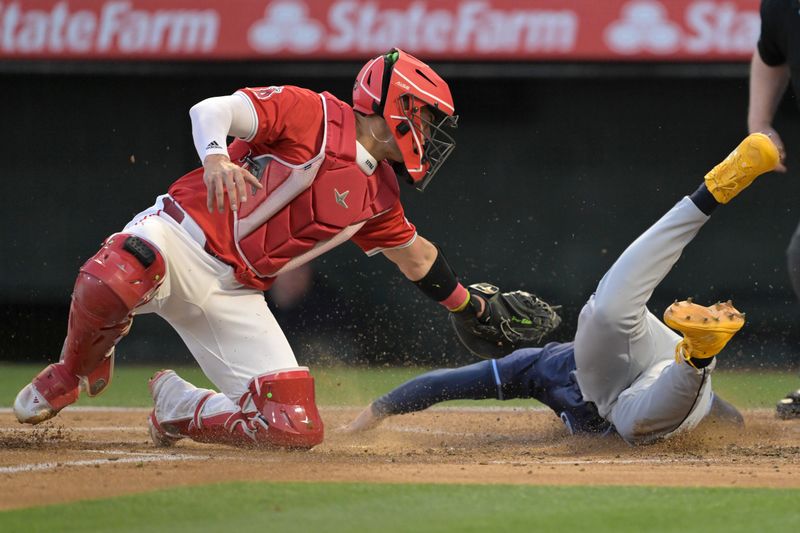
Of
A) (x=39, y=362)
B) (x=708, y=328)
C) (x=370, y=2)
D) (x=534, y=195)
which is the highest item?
(x=370, y=2)

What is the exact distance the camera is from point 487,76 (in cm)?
1009

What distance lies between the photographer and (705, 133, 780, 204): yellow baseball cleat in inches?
187

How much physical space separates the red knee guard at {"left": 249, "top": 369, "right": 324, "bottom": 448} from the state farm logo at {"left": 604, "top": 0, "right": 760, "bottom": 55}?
5234mm

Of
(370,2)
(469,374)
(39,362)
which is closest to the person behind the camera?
(469,374)

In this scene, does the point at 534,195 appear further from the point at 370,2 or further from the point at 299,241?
the point at 299,241

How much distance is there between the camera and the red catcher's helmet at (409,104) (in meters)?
4.82

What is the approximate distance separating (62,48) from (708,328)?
21.7 ft

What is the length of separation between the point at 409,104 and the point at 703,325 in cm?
142

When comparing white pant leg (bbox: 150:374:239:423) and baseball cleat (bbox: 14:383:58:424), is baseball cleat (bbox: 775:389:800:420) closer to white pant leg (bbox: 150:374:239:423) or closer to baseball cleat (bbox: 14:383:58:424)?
white pant leg (bbox: 150:374:239:423)

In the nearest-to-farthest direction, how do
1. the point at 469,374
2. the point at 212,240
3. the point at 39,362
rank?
1. the point at 212,240
2. the point at 469,374
3. the point at 39,362

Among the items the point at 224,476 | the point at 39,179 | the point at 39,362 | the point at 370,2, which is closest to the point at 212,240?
the point at 224,476

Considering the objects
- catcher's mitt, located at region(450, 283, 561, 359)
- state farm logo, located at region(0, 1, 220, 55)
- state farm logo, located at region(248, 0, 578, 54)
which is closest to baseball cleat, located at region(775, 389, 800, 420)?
catcher's mitt, located at region(450, 283, 561, 359)

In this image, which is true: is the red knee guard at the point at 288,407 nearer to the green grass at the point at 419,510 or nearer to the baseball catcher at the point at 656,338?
the green grass at the point at 419,510

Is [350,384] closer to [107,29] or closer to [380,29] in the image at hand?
[380,29]
